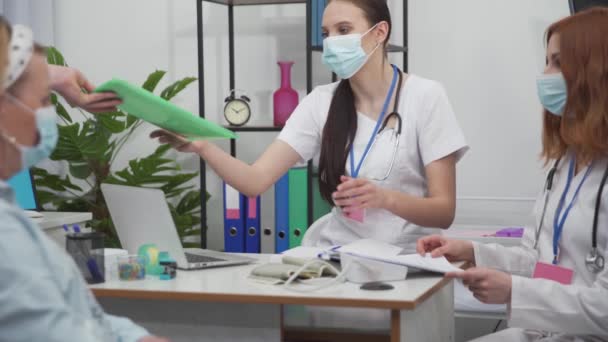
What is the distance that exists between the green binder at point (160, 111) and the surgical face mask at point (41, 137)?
17.4 inches

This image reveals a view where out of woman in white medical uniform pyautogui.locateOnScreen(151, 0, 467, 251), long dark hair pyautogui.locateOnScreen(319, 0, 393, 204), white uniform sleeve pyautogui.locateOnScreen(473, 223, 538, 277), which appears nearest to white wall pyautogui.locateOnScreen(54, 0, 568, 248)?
woman in white medical uniform pyautogui.locateOnScreen(151, 0, 467, 251)

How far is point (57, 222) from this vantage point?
2666 mm

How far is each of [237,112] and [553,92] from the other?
75.8 inches

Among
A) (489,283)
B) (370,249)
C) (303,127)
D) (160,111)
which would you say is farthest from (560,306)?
(303,127)

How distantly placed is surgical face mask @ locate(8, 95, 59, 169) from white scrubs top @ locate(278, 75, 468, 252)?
4.26 ft

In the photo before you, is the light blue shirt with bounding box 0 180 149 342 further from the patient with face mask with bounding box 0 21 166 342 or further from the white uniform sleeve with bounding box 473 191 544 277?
the white uniform sleeve with bounding box 473 191 544 277

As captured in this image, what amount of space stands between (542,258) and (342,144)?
74 cm

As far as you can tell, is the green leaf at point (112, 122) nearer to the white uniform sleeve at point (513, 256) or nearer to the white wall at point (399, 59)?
the white wall at point (399, 59)

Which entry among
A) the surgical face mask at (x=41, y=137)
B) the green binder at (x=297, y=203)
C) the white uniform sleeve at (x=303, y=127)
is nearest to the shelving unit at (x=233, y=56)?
the green binder at (x=297, y=203)

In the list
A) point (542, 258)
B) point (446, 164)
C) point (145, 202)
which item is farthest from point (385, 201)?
point (145, 202)

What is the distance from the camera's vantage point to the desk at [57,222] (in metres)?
2.60

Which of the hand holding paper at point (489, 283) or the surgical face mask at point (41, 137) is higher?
the surgical face mask at point (41, 137)

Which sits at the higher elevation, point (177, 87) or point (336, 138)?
point (177, 87)

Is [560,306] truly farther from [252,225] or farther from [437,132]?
[252,225]
